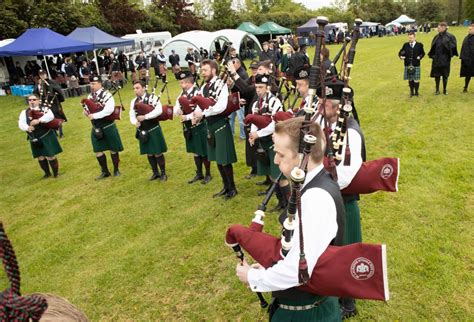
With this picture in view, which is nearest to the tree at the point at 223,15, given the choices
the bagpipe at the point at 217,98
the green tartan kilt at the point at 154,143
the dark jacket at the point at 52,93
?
the dark jacket at the point at 52,93

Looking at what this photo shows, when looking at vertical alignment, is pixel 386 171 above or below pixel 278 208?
above

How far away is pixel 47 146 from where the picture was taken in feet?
26.5

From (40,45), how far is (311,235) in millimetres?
18164

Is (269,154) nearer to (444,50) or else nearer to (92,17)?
(444,50)

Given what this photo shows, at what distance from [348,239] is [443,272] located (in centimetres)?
154

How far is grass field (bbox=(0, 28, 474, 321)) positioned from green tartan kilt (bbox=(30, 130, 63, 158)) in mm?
684

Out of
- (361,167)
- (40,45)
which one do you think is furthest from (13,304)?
(40,45)

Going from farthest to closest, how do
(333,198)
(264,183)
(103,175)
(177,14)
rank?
(177,14) < (103,175) < (264,183) < (333,198)

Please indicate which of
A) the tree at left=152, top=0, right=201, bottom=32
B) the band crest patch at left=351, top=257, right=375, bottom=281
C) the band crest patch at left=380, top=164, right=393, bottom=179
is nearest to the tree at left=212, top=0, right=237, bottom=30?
the tree at left=152, top=0, right=201, bottom=32

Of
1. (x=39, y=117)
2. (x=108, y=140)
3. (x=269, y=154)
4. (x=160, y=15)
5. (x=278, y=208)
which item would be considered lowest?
(x=278, y=208)

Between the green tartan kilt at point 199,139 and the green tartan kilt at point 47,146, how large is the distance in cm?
322

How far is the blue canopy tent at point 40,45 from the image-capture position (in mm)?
16594

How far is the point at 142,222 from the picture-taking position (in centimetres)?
612

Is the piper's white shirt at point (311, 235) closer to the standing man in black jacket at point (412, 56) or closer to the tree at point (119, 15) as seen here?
the standing man in black jacket at point (412, 56)
